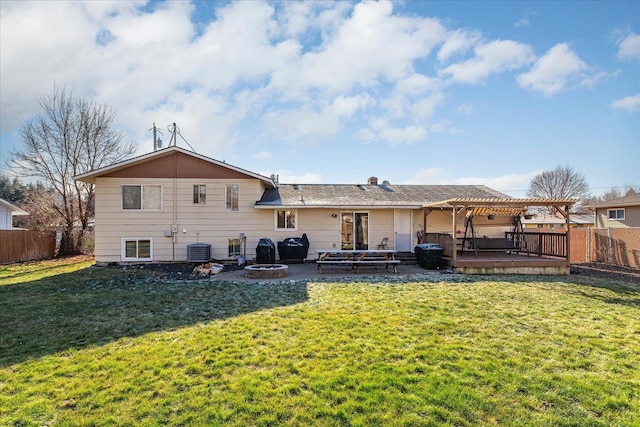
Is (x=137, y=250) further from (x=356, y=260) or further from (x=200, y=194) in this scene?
(x=356, y=260)

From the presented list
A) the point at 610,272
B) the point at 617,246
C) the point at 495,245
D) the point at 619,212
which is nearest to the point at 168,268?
the point at 495,245

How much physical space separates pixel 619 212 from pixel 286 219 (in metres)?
19.7

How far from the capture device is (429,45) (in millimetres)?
10742

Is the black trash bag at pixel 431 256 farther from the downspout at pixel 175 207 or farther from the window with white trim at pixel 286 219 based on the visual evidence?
the downspout at pixel 175 207

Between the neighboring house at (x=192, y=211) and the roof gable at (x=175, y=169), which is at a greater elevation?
the roof gable at (x=175, y=169)

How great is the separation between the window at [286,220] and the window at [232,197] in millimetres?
1727

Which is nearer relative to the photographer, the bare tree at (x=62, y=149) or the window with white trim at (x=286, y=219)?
the window with white trim at (x=286, y=219)

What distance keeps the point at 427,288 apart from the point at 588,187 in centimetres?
4282

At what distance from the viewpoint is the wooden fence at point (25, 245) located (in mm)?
14484

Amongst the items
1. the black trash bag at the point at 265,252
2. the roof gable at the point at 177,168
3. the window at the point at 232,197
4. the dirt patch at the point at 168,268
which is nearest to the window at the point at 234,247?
the dirt patch at the point at 168,268

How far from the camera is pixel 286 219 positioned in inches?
541

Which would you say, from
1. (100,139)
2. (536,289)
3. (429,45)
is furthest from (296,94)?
(100,139)

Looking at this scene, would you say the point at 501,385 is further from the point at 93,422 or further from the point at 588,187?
the point at 588,187

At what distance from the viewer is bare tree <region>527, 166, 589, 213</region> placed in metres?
39.1
